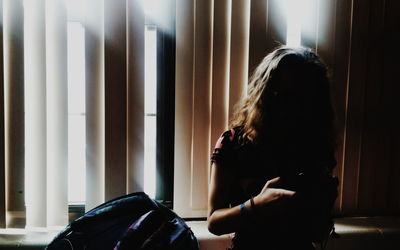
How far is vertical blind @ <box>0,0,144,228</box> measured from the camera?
1.17m

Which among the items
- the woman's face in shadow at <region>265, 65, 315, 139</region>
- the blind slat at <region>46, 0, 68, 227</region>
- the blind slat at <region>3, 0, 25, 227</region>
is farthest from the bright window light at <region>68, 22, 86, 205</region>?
the woman's face in shadow at <region>265, 65, 315, 139</region>

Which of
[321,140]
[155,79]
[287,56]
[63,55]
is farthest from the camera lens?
[155,79]

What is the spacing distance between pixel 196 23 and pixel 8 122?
0.82 m

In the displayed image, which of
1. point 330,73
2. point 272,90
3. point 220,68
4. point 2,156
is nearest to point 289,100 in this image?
point 272,90

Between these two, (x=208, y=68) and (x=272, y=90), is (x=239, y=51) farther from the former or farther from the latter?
(x=272, y=90)

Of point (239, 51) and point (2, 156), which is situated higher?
point (239, 51)

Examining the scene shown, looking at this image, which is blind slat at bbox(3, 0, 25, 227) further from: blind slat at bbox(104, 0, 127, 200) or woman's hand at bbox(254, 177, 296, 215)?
woman's hand at bbox(254, 177, 296, 215)

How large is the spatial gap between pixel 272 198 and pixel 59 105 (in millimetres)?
877

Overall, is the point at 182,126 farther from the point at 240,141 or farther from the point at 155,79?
the point at 240,141

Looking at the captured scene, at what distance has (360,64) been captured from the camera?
4.44ft

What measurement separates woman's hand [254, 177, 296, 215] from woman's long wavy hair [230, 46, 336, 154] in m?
0.17

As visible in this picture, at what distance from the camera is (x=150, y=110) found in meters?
1.31

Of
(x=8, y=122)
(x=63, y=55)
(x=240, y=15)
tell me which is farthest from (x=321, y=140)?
(x=8, y=122)

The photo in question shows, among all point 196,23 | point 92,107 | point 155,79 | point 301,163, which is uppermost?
point 196,23
